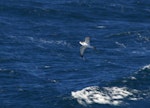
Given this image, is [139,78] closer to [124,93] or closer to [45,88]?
[124,93]

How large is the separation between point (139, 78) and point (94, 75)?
13.5 metres

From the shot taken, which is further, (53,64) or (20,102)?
(53,64)

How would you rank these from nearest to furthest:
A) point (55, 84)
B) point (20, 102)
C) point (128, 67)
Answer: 1. point (20, 102)
2. point (55, 84)
3. point (128, 67)

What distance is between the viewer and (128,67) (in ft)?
650

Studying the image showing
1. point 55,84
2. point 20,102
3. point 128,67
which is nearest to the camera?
point 20,102

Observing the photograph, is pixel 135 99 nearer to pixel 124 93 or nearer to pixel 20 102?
pixel 124 93

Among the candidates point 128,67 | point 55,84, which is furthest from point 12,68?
point 128,67

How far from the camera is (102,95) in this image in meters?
177

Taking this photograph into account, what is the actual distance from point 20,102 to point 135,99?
2958cm

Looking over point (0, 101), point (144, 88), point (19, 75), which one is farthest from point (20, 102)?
point (144, 88)

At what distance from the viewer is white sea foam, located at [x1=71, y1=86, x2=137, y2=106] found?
173500mm

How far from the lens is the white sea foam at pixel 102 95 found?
174 m

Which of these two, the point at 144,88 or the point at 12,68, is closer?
the point at 144,88

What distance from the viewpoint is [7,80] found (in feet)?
614
